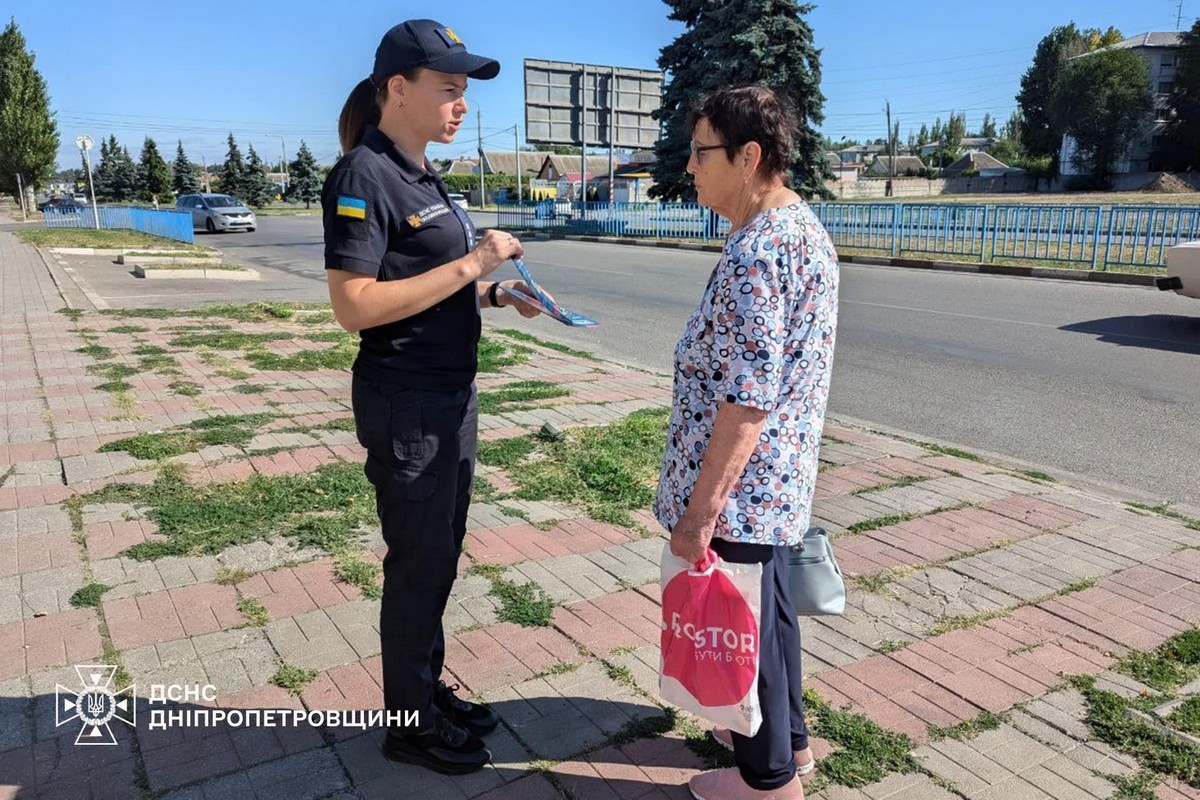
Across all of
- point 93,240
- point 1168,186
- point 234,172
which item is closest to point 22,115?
point 93,240

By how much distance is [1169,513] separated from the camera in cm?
447

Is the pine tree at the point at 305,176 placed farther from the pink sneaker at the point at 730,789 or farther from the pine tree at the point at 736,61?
the pink sneaker at the point at 730,789

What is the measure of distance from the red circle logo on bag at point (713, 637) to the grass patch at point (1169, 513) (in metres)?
3.35

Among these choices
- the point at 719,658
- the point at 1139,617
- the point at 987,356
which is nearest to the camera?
the point at 719,658

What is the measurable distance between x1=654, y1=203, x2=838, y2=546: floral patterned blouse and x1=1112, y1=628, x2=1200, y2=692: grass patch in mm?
1589

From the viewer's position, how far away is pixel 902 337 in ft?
32.1

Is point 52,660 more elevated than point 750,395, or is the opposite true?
point 750,395

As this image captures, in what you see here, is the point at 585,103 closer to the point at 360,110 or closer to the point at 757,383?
the point at 360,110

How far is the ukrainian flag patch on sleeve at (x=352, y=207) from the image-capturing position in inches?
81.2

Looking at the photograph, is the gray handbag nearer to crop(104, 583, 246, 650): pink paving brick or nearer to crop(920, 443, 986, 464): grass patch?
crop(104, 583, 246, 650): pink paving brick

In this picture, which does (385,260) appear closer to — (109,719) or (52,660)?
(109,719)

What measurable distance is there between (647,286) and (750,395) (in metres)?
13.3

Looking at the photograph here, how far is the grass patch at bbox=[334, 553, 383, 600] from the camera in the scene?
3.47 m

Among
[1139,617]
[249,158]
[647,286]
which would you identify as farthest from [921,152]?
[1139,617]
